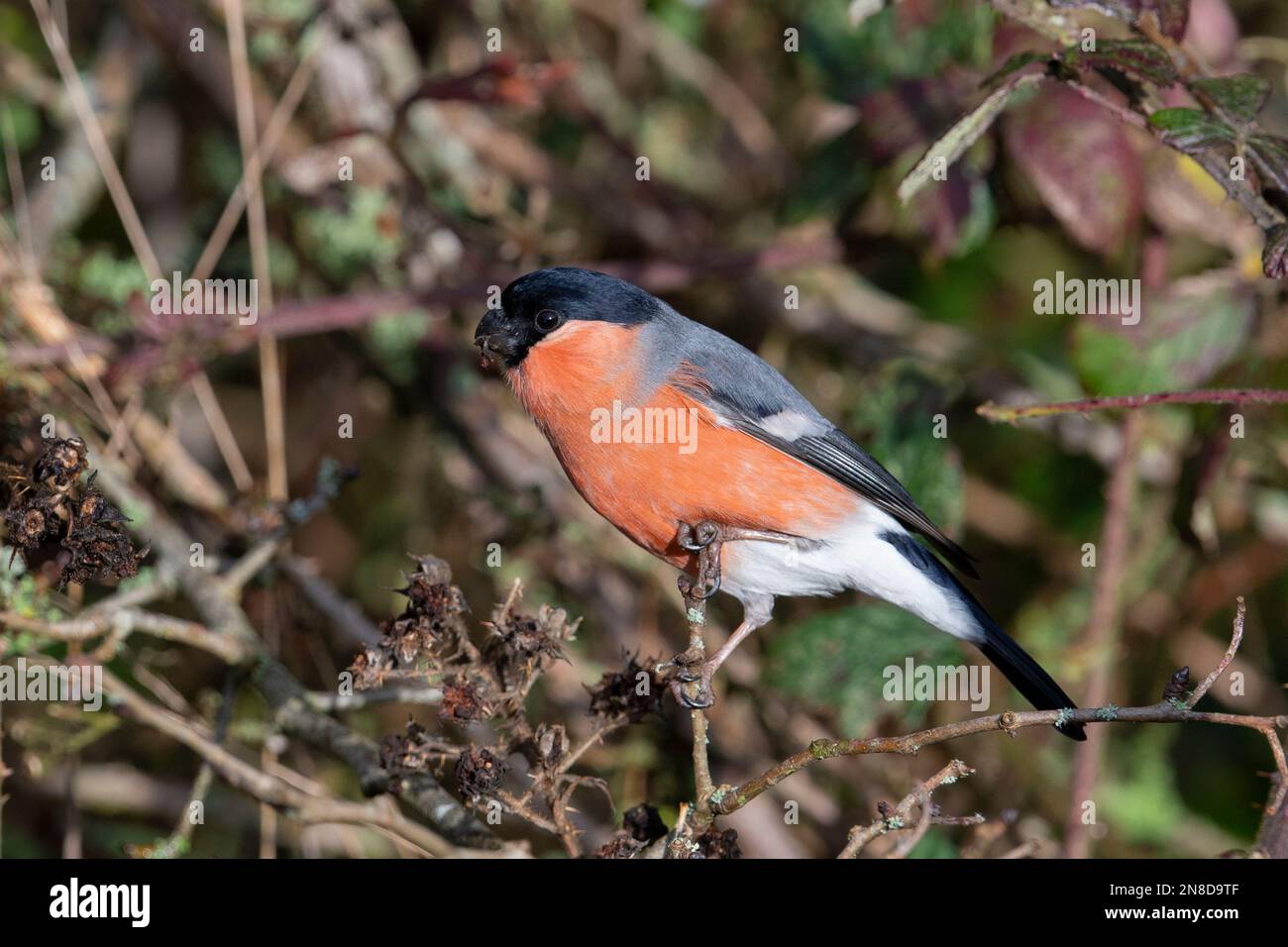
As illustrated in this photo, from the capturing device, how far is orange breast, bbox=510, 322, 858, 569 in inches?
119

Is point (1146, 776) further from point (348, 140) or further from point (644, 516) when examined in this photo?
point (348, 140)

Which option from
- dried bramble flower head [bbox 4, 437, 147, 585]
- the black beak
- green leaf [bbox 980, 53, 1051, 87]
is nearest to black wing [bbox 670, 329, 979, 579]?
the black beak

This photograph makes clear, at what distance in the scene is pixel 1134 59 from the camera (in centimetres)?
238

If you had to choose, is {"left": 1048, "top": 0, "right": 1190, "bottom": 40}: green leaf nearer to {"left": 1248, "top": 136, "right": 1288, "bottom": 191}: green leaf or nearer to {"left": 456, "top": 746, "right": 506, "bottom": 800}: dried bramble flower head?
{"left": 1248, "top": 136, "right": 1288, "bottom": 191}: green leaf

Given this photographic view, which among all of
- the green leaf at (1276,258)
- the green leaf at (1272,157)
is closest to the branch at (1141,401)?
the green leaf at (1276,258)

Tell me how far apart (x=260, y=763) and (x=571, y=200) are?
8.36ft

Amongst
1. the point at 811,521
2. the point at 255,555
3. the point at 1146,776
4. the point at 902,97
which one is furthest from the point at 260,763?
the point at 1146,776

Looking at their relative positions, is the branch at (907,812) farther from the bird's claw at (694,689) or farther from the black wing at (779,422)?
the black wing at (779,422)

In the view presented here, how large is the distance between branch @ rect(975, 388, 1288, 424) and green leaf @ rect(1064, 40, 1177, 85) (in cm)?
60

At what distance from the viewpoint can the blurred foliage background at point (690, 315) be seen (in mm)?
3447

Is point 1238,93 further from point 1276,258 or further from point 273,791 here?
point 273,791

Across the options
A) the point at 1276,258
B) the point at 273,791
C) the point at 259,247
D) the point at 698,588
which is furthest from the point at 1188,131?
the point at 259,247

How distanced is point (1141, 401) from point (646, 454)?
1.12 meters

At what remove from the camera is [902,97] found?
12.4ft
